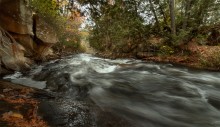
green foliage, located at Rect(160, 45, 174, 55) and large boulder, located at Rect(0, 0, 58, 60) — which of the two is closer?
large boulder, located at Rect(0, 0, 58, 60)

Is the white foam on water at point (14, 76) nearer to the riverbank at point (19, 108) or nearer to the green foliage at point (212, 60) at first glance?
the riverbank at point (19, 108)

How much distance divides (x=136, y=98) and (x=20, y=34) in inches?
278

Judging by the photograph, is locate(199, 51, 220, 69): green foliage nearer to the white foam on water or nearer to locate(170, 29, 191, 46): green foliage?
locate(170, 29, 191, 46): green foliage

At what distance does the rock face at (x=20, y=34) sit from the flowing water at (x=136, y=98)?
1.01 m

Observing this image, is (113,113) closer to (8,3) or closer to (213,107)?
(213,107)

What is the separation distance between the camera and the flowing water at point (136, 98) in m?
4.23

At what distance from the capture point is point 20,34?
10.6 meters

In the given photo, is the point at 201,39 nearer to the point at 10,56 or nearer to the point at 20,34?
the point at 20,34

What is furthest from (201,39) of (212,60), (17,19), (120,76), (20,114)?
(20,114)

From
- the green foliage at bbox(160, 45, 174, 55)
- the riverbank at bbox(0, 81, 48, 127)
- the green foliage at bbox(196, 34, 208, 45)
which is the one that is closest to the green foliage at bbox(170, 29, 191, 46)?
the green foliage at bbox(160, 45, 174, 55)

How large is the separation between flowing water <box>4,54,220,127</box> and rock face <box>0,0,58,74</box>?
101cm

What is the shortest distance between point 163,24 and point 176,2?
188 cm

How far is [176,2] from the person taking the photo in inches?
651

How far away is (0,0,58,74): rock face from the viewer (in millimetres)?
8766
